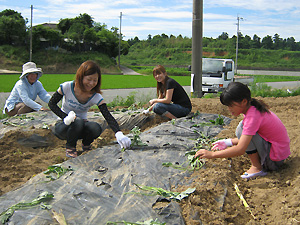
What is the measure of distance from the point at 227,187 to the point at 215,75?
1090 cm

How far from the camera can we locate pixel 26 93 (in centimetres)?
514

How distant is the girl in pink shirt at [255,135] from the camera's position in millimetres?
2721

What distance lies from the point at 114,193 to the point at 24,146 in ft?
8.21

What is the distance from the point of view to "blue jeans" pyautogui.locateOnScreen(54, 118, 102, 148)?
3725 mm

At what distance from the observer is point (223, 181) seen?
2.68m

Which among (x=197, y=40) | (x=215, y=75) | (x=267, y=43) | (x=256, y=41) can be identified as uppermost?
(x=256, y=41)

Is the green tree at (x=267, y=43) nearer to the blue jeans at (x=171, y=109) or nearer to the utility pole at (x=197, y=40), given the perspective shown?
→ the utility pole at (x=197, y=40)

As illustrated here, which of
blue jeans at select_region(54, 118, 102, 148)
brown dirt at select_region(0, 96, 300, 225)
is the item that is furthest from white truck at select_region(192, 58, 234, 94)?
blue jeans at select_region(54, 118, 102, 148)

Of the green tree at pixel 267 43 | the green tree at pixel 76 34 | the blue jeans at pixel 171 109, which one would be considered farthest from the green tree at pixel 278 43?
the blue jeans at pixel 171 109

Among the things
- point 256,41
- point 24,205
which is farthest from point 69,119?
point 256,41

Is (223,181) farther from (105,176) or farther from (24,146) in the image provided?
(24,146)

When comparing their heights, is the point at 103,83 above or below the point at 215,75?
below

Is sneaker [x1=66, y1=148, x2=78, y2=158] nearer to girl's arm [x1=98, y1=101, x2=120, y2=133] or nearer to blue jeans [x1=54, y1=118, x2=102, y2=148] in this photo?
blue jeans [x1=54, y1=118, x2=102, y2=148]

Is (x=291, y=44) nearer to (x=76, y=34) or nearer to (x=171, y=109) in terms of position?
(x=76, y=34)
